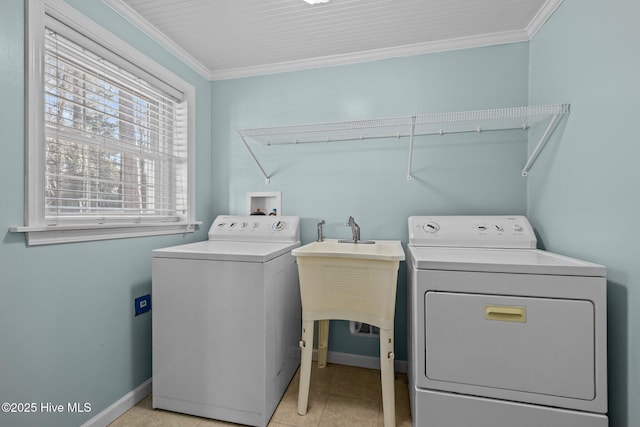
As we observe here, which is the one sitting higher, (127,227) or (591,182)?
(591,182)

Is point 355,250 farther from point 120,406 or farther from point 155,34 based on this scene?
point 155,34

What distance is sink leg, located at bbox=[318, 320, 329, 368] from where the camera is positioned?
1954mm

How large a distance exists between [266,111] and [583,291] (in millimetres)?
2194

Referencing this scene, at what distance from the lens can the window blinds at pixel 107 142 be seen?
49.8 inches

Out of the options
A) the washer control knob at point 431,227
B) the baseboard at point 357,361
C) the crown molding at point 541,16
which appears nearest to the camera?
the crown molding at point 541,16

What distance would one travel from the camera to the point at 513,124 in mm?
1775

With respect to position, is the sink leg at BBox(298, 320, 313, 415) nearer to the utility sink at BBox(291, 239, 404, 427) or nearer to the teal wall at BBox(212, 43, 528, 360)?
the utility sink at BBox(291, 239, 404, 427)

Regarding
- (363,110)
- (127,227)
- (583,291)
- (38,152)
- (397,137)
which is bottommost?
(583,291)

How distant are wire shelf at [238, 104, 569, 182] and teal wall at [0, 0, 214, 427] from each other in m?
1.03

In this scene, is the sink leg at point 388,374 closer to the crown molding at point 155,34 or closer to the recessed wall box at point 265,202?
the recessed wall box at point 265,202

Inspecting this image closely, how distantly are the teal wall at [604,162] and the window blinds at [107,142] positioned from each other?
2.35m

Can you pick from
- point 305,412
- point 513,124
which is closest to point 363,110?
point 513,124

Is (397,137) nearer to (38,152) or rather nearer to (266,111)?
(266,111)

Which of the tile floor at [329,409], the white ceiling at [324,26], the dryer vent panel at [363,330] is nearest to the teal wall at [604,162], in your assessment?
the white ceiling at [324,26]
